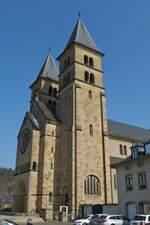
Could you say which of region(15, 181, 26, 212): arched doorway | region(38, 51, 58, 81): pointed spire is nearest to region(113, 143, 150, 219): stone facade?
region(15, 181, 26, 212): arched doorway

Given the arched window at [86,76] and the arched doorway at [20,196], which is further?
the arched window at [86,76]

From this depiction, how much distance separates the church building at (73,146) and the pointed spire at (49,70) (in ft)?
19.2

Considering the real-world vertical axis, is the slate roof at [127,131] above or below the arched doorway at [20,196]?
above

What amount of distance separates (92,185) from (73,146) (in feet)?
19.6

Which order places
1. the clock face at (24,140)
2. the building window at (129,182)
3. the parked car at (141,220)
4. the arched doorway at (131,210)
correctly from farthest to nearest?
the clock face at (24,140)
the building window at (129,182)
the arched doorway at (131,210)
the parked car at (141,220)

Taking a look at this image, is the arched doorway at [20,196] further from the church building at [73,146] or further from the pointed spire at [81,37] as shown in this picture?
the pointed spire at [81,37]

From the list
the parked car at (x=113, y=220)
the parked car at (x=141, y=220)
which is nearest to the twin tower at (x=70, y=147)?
the parked car at (x=113, y=220)

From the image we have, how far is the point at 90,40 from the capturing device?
49594 millimetres

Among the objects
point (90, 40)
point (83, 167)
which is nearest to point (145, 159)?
point (83, 167)

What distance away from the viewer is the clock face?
4233cm

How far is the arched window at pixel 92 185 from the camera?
37.0 metres

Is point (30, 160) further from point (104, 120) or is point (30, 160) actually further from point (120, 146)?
point (120, 146)

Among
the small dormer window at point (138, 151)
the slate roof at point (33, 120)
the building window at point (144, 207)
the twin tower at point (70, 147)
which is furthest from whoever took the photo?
the slate roof at point (33, 120)

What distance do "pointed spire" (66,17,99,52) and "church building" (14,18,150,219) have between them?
0.25m
